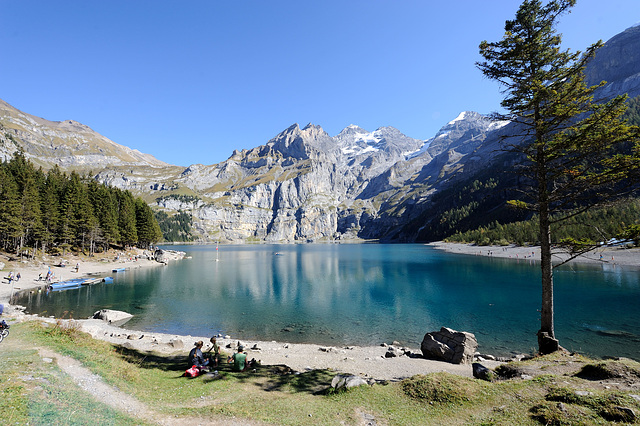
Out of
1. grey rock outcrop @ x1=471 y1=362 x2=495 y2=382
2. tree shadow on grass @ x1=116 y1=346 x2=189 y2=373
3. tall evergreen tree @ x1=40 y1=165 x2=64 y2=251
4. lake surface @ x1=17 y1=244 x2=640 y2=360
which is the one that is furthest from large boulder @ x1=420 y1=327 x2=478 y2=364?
tall evergreen tree @ x1=40 y1=165 x2=64 y2=251

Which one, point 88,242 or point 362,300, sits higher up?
point 88,242

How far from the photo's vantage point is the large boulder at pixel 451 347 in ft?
65.2

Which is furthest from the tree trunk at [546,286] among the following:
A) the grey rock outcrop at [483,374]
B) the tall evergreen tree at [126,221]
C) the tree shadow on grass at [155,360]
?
the tall evergreen tree at [126,221]

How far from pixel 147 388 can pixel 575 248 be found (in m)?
21.1

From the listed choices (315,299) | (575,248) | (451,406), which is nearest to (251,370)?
(451,406)

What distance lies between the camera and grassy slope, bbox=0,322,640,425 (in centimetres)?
818

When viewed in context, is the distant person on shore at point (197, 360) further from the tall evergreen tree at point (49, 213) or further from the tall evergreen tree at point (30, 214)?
the tall evergreen tree at point (49, 213)

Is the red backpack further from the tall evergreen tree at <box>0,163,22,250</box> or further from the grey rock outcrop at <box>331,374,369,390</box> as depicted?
the tall evergreen tree at <box>0,163,22,250</box>

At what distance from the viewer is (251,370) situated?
52.6ft

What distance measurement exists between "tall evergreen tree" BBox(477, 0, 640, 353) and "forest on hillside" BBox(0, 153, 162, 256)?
267 feet

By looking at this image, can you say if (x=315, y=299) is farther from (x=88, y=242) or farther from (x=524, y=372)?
(x=88, y=242)

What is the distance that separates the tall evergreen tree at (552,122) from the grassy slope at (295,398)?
7489 mm

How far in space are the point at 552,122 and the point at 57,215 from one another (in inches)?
3635

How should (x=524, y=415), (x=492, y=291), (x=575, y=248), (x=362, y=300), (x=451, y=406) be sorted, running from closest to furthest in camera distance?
1. (x=524, y=415)
2. (x=451, y=406)
3. (x=575, y=248)
4. (x=362, y=300)
5. (x=492, y=291)
